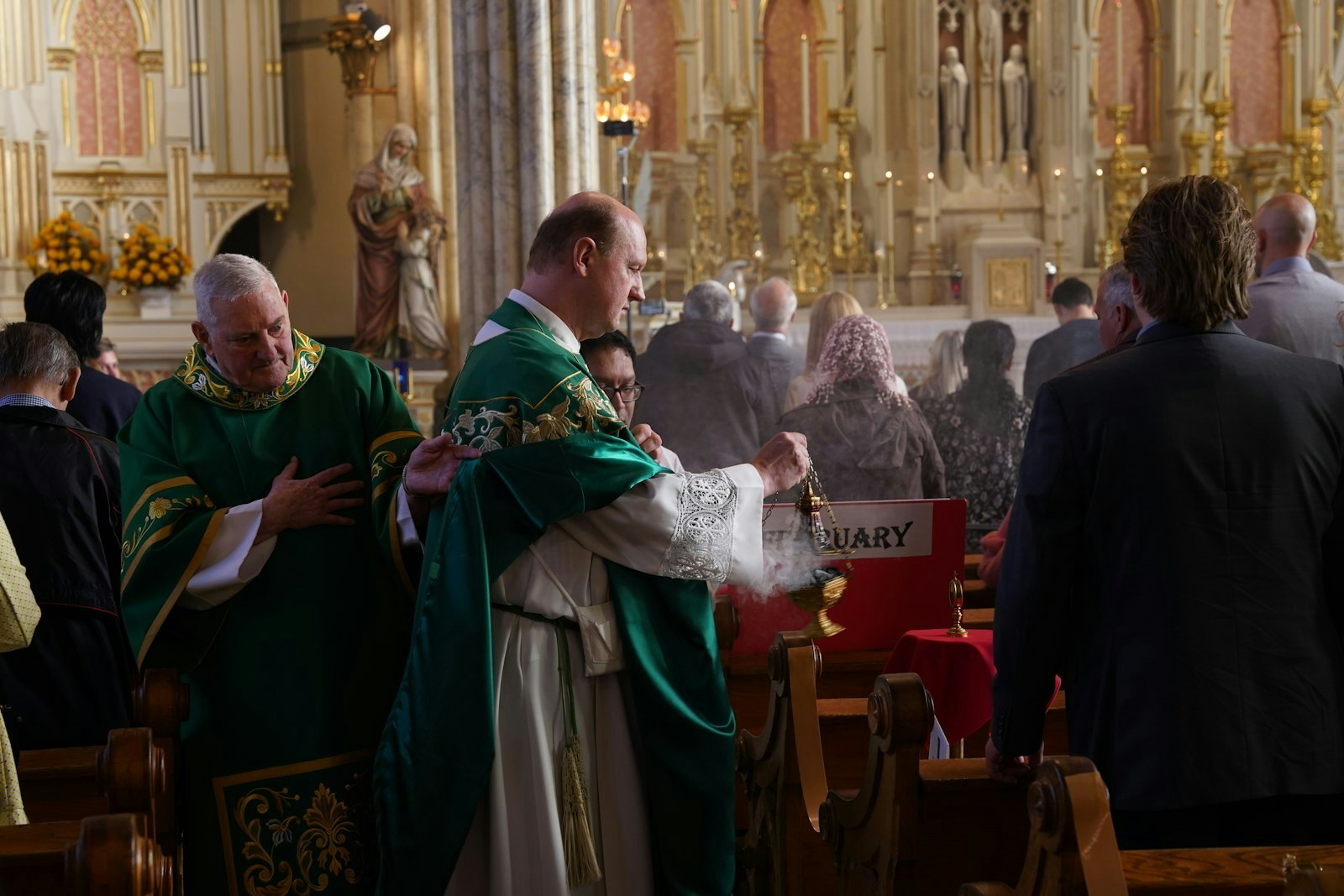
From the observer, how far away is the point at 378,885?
98.0 inches

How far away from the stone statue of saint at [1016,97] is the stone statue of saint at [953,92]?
35 cm

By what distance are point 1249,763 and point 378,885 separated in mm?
1463

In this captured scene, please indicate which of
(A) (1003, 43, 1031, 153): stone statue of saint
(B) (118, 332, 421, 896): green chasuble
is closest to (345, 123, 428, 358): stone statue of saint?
(A) (1003, 43, 1031, 153): stone statue of saint

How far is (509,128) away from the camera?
8.79m

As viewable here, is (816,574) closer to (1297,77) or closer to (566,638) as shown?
(566,638)

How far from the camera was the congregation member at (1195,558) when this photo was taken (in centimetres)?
218

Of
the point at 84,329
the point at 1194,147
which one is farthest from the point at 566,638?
the point at 1194,147

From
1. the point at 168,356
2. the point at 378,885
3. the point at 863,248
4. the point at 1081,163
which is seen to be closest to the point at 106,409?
the point at 378,885

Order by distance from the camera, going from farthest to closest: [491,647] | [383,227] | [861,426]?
[383,227] < [861,426] < [491,647]

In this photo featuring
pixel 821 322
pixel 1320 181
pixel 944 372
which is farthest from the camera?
pixel 1320 181

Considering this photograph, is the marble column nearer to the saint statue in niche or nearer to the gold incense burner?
the saint statue in niche

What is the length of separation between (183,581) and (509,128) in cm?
660

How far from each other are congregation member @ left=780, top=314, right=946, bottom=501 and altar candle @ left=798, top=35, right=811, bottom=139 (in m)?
7.22

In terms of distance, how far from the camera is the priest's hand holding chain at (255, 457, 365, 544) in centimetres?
260
